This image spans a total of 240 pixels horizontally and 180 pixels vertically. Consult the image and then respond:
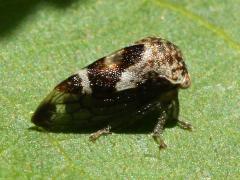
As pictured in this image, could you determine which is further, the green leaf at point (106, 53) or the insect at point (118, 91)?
the insect at point (118, 91)

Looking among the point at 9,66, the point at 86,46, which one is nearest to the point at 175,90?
the point at 86,46

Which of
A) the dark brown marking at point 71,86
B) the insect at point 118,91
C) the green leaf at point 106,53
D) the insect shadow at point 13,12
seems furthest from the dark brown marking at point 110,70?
the insect shadow at point 13,12

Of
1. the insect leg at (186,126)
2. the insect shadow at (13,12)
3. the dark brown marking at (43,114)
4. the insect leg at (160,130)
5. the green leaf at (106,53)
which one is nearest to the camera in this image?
the green leaf at (106,53)

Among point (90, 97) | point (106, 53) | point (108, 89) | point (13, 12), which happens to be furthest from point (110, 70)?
point (13, 12)

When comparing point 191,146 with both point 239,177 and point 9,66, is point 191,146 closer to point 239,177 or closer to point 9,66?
point 239,177

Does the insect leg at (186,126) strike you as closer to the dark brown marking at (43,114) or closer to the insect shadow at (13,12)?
the dark brown marking at (43,114)

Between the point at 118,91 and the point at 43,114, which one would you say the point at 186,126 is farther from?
the point at 43,114
